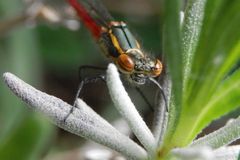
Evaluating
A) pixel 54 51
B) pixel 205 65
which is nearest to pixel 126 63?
pixel 205 65

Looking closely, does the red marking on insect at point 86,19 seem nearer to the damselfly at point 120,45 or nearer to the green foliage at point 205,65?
the damselfly at point 120,45

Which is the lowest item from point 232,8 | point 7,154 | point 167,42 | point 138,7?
point 7,154

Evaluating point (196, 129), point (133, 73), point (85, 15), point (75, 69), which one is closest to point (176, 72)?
point (196, 129)

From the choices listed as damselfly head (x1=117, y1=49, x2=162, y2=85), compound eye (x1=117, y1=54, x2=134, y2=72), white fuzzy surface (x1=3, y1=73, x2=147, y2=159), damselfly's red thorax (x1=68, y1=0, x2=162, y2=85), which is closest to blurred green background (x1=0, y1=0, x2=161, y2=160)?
damselfly's red thorax (x1=68, y1=0, x2=162, y2=85)

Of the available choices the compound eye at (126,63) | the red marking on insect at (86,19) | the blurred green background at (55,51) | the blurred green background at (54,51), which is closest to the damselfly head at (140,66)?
the compound eye at (126,63)

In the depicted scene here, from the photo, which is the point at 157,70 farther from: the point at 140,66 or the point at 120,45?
the point at 120,45

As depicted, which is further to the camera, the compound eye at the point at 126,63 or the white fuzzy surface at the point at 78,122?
the compound eye at the point at 126,63

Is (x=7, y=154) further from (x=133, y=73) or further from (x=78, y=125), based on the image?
(x=133, y=73)
